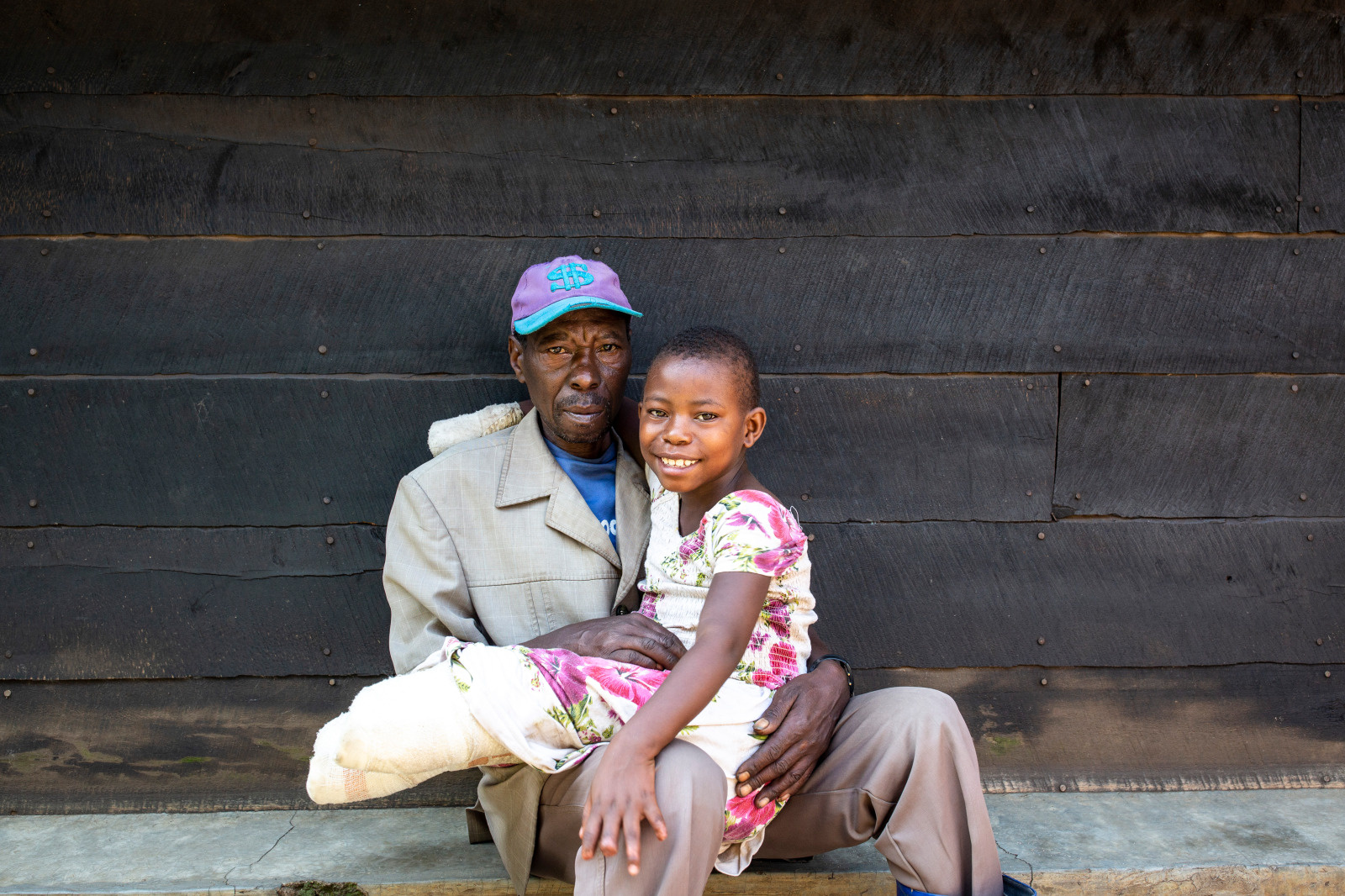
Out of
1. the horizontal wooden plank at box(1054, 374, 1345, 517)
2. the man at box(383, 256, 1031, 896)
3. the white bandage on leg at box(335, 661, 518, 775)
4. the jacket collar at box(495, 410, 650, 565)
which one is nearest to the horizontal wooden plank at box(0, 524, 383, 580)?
the man at box(383, 256, 1031, 896)

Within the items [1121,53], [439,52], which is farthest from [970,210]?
[439,52]

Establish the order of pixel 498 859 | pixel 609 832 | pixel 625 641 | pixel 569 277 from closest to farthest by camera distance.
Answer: pixel 609 832, pixel 625 641, pixel 569 277, pixel 498 859

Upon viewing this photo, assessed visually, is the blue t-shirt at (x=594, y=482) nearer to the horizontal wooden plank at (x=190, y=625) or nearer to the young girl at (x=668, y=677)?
the young girl at (x=668, y=677)

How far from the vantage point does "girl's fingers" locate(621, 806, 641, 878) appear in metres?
1.40

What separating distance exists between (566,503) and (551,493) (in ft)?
0.12

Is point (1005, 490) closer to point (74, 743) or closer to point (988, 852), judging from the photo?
point (988, 852)

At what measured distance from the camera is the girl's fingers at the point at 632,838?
140 cm

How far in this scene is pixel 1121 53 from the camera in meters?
2.26

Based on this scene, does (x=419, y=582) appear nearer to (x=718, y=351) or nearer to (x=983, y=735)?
(x=718, y=351)

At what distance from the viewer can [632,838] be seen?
140 centimetres

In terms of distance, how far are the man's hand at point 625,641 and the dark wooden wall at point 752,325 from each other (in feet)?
2.31

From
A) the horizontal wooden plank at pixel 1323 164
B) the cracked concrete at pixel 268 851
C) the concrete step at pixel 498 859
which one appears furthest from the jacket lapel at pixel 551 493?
the horizontal wooden plank at pixel 1323 164

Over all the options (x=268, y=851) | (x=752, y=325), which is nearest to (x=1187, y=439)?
(x=752, y=325)

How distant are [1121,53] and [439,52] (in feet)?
5.25
